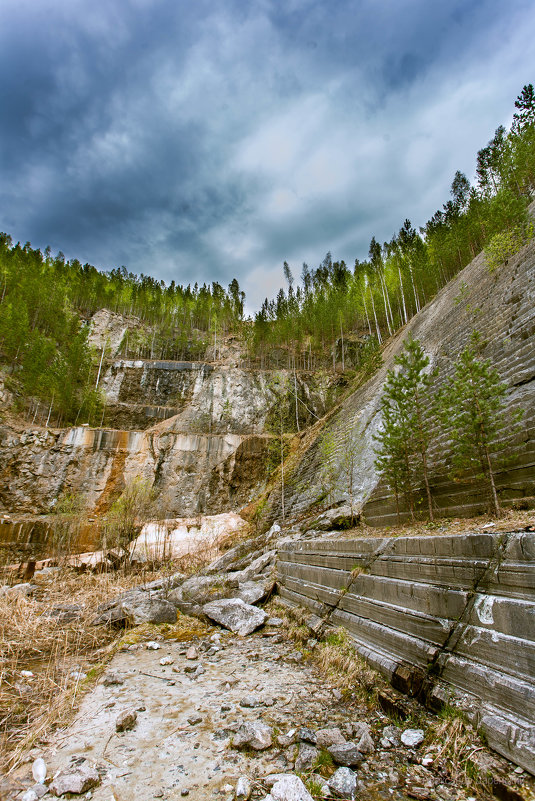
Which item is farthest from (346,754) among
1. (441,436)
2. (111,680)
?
(441,436)

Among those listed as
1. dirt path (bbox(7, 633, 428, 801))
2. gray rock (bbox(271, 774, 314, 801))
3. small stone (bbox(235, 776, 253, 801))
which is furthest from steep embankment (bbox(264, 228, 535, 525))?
small stone (bbox(235, 776, 253, 801))

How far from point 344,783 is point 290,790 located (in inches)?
16.5

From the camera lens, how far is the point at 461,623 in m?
3.04

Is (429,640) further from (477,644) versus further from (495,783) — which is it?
(495,783)

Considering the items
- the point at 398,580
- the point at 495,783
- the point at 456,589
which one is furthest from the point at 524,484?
the point at 495,783

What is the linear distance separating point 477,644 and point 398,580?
4.32 feet

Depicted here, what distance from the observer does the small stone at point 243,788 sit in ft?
7.49

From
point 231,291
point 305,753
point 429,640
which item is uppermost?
point 231,291

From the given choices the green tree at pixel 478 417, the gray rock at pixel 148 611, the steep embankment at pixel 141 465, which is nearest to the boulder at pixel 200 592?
the gray rock at pixel 148 611

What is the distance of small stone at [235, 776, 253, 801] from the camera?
7.49 feet

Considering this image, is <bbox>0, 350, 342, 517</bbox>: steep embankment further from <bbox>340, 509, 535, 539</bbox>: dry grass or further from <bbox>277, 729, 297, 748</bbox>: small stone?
<bbox>277, 729, 297, 748</bbox>: small stone

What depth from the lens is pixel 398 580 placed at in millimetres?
4102

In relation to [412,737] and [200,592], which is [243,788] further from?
[200,592]

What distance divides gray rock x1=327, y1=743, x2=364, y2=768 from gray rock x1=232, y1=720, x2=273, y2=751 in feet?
1.76
